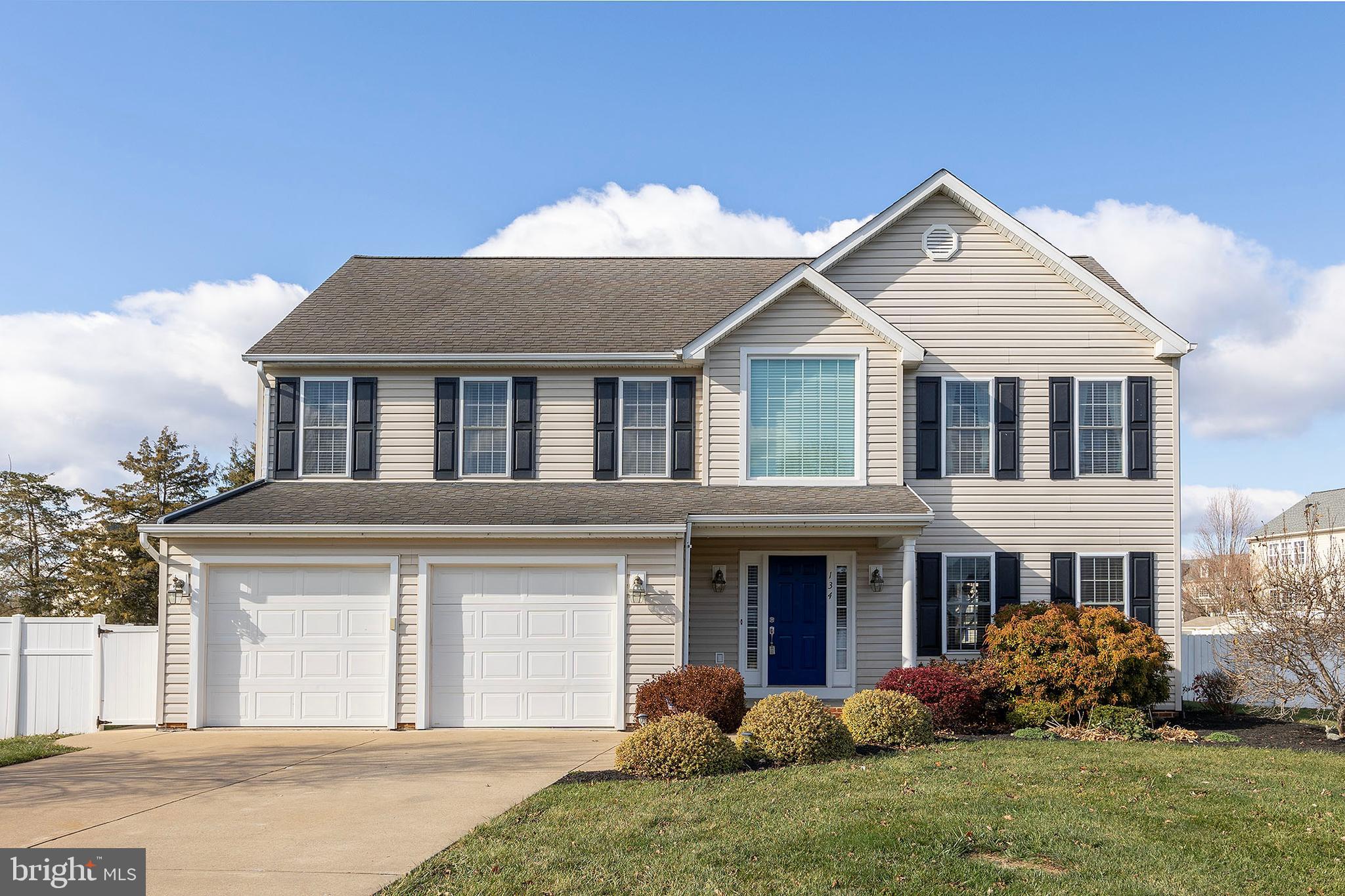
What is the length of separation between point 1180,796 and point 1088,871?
2409mm

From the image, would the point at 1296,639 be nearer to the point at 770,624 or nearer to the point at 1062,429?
the point at 1062,429

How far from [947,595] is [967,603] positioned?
34cm

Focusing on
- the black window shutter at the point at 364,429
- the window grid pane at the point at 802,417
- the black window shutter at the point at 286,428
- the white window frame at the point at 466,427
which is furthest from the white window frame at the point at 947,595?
the black window shutter at the point at 286,428

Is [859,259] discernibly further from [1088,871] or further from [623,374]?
[1088,871]

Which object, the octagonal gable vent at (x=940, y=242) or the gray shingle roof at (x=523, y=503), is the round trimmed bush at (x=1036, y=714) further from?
the octagonal gable vent at (x=940, y=242)

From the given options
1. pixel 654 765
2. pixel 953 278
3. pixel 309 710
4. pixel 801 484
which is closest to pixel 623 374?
pixel 801 484

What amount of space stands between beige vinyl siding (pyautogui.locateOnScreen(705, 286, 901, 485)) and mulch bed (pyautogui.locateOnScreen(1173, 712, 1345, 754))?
570cm

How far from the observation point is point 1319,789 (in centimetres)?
894

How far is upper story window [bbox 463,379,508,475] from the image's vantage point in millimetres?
16625

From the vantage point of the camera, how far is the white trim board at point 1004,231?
16438 mm

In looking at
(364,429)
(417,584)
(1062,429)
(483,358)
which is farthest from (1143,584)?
(364,429)

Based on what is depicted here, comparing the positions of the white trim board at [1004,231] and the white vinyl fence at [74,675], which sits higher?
the white trim board at [1004,231]

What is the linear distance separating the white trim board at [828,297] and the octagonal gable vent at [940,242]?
1.83 metres

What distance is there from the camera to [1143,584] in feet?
53.8
